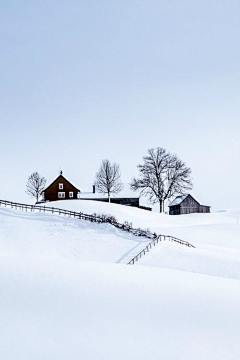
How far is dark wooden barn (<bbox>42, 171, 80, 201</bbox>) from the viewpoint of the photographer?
58.1 metres

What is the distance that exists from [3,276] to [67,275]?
5.72 ft

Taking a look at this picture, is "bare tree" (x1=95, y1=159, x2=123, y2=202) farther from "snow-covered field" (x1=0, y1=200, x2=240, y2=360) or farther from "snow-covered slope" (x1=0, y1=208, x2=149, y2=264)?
"snow-covered field" (x1=0, y1=200, x2=240, y2=360)

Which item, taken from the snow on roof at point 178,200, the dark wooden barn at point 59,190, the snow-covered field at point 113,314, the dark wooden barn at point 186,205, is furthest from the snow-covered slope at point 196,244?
the dark wooden barn at point 59,190

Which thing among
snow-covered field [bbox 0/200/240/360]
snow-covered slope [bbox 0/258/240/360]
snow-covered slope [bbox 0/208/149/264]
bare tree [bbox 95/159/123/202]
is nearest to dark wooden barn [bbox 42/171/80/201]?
bare tree [bbox 95/159/123/202]

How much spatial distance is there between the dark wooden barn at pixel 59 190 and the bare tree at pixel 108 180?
516 cm

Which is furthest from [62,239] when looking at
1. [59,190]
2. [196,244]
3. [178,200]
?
[59,190]

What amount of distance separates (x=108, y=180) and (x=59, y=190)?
9.77 metres

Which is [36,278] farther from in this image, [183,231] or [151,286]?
[183,231]

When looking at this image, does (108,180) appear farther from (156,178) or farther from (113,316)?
(113,316)

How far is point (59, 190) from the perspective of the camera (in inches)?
2291

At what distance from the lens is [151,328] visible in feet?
19.1

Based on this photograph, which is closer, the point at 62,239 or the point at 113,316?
the point at 113,316

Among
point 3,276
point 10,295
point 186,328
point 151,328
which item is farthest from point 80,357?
point 3,276

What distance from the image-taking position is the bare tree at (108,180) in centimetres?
5669
